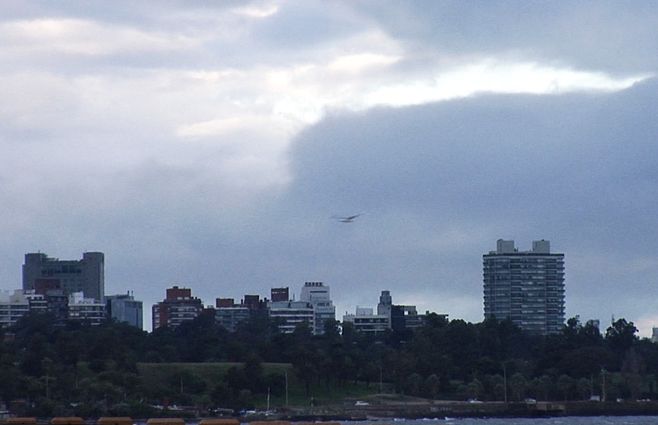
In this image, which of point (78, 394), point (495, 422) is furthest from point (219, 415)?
point (495, 422)

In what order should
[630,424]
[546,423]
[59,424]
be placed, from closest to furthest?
[59,424]
[630,424]
[546,423]

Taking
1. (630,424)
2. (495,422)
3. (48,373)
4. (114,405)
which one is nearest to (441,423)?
(495,422)

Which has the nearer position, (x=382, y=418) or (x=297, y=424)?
(x=297, y=424)

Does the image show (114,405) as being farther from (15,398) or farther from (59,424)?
(59,424)

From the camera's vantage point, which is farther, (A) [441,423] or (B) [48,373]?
(B) [48,373]

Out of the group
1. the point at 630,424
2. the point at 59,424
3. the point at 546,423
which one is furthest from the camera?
the point at 546,423

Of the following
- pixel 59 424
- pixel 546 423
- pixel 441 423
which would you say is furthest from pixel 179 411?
pixel 59 424

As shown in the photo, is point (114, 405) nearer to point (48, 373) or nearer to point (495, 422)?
point (48, 373)

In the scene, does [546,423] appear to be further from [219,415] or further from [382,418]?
[219,415]
